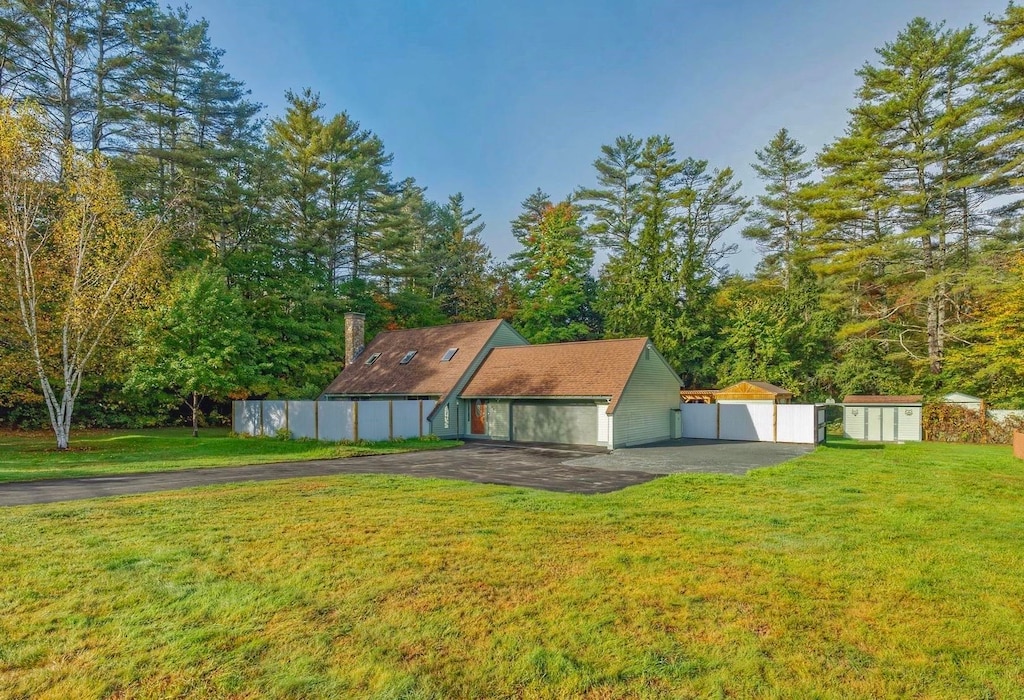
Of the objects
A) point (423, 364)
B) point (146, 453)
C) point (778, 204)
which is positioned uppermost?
point (778, 204)

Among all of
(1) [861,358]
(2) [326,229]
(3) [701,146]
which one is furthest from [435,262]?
(1) [861,358]

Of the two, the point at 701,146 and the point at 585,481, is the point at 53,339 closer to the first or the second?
A: the point at 585,481

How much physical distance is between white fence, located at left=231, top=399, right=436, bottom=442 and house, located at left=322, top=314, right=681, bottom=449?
100cm

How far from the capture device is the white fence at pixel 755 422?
815 inches

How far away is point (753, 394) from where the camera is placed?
2416cm

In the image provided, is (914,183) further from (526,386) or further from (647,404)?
(526,386)

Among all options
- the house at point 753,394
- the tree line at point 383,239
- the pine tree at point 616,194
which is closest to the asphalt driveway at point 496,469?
the house at point 753,394

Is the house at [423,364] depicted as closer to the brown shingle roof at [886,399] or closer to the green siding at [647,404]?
the green siding at [647,404]

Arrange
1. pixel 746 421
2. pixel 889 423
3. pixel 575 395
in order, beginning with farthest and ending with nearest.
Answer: pixel 889 423, pixel 746 421, pixel 575 395

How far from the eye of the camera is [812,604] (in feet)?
15.1

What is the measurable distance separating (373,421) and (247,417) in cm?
739

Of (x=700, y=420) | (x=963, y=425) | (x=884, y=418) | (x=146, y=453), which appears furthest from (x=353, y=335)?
(x=963, y=425)

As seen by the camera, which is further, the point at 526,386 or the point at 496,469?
the point at 526,386

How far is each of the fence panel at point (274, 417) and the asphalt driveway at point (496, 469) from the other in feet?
23.8
